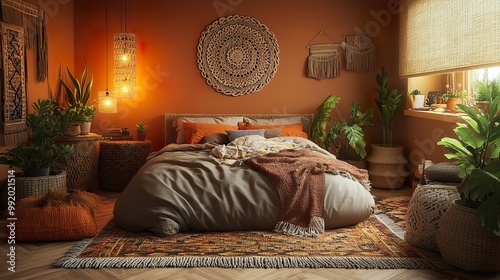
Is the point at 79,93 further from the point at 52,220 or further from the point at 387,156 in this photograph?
the point at 387,156

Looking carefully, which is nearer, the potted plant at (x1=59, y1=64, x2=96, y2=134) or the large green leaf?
the potted plant at (x1=59, y1=64, x2=96, y2=134)

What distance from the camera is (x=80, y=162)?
495 centimetres

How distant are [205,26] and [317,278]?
4.02 metres

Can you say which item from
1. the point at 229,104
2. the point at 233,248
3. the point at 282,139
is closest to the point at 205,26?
the point at 229,104

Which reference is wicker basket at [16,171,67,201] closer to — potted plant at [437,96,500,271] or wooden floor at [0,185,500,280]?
wooden floor at [0,185,500,280]

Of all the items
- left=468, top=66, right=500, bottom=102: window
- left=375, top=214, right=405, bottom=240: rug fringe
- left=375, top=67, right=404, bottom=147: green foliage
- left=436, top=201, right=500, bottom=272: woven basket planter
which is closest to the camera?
left=436, top=201, right=500, bottom=272: woven basket planter

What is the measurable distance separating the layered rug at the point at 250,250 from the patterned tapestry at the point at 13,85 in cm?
138

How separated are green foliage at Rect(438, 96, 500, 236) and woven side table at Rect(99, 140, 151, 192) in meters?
3.46

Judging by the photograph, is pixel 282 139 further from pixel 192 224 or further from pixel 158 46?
pixel 158 46

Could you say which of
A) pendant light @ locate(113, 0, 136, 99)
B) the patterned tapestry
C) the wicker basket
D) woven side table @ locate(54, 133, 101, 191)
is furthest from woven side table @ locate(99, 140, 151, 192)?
the wicker basket

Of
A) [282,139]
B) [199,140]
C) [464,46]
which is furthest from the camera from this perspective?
[199,140]

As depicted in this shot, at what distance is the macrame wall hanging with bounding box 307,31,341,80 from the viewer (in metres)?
5.91

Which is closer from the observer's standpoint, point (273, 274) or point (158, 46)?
point (273, 274)

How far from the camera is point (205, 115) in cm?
590
